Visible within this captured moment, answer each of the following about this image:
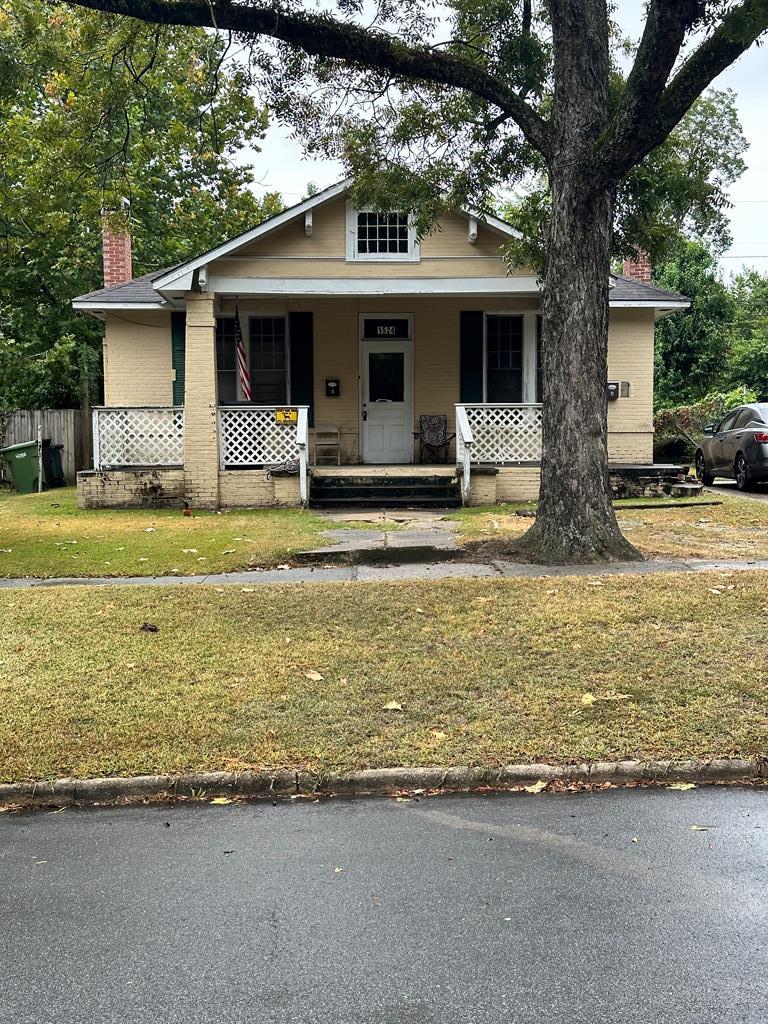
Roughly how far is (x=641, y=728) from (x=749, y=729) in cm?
59

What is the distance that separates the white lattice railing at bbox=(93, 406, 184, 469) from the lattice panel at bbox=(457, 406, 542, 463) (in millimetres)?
5387

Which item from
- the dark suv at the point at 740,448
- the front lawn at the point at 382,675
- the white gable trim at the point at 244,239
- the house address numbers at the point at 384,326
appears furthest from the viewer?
the house address numbers at the point at 384,326

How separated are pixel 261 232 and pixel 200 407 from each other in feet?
→ 10.5

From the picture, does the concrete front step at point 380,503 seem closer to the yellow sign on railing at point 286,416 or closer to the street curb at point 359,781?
the yellow sign on railing at point 286,416

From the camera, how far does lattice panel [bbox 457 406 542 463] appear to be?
16.4m

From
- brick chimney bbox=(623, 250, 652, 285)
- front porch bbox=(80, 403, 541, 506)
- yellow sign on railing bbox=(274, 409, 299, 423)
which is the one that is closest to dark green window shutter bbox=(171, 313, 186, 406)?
front porch bbox=(80, 403, 541, 506)

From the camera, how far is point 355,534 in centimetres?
1201

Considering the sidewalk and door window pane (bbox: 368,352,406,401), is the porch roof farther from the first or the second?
the sidewalk

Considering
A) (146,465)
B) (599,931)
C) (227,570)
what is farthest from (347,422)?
(599,931)

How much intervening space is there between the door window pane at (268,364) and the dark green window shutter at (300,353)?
28cm

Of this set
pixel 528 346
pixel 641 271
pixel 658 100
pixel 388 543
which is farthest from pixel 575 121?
pixel 641 271

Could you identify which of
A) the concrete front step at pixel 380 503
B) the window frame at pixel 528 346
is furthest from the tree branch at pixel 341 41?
the window frame at pixel 528 346

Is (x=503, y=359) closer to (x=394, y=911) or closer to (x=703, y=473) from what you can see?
(x=703, y=473)

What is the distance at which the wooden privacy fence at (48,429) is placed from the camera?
72.1 feet
